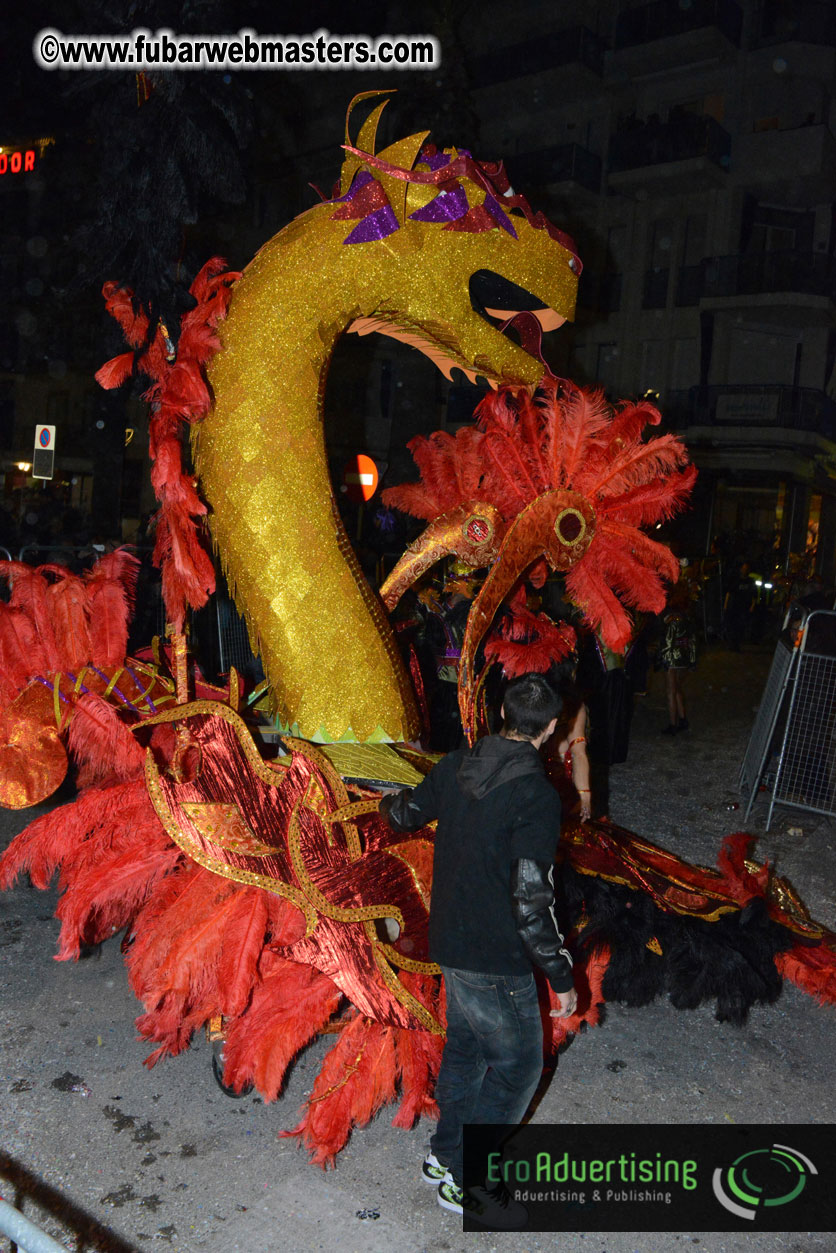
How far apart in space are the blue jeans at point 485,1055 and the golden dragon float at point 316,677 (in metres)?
0.20

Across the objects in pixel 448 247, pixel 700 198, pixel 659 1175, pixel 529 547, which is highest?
pixel 700 198

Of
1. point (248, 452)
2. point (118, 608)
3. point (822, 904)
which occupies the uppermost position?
point (248, 452)

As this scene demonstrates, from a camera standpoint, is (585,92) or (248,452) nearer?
(248,452)

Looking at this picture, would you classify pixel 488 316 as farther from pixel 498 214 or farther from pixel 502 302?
pixel 498 214

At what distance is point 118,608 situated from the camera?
113 inches

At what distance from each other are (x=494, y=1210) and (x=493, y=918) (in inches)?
32.0

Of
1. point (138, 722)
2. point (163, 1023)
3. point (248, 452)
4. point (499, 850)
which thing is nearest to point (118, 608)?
point (138, 722)

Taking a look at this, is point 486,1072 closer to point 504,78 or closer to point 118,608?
point 118,608

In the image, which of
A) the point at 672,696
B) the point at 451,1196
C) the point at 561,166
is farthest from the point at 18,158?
the point at 451,1196

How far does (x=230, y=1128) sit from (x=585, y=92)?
25.0 metres

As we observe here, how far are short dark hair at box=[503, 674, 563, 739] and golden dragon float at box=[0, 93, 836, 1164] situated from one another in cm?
49

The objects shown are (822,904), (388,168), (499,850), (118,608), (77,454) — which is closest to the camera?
(499,850)

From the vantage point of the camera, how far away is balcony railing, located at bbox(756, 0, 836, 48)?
2122 cm

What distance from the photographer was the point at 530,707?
230 cm
